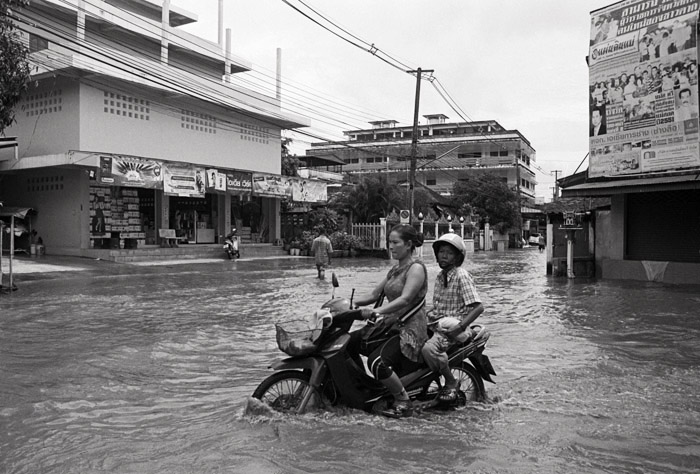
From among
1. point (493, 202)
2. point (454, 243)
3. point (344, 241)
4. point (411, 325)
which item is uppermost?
point (493, 202)

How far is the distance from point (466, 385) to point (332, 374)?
4.56 ft

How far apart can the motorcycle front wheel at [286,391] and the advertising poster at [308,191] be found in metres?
26.7

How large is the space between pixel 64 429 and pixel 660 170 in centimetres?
1582

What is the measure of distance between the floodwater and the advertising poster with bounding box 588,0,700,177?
6.14 m

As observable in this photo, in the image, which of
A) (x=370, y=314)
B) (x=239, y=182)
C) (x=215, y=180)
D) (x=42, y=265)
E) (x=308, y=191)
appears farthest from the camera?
(x=308, y=191)

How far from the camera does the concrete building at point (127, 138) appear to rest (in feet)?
74.3

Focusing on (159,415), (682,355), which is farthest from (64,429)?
(682,355)

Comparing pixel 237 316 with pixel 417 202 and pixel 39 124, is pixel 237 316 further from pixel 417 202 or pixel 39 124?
pixel 417 202

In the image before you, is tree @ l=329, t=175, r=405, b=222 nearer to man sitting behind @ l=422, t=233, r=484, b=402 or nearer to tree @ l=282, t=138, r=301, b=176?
tree @ l=282, t=138, r=301, b=176

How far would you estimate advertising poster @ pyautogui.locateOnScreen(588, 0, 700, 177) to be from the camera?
605 inches

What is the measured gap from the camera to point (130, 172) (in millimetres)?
22750

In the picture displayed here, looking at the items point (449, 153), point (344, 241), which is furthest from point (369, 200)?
point (449, 153)

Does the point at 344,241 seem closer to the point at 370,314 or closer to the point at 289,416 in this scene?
the point at 289,416

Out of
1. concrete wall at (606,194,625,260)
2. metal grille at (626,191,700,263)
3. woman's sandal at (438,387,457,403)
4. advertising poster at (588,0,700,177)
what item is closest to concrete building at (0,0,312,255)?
advertising poster at (588,0,700,177)
